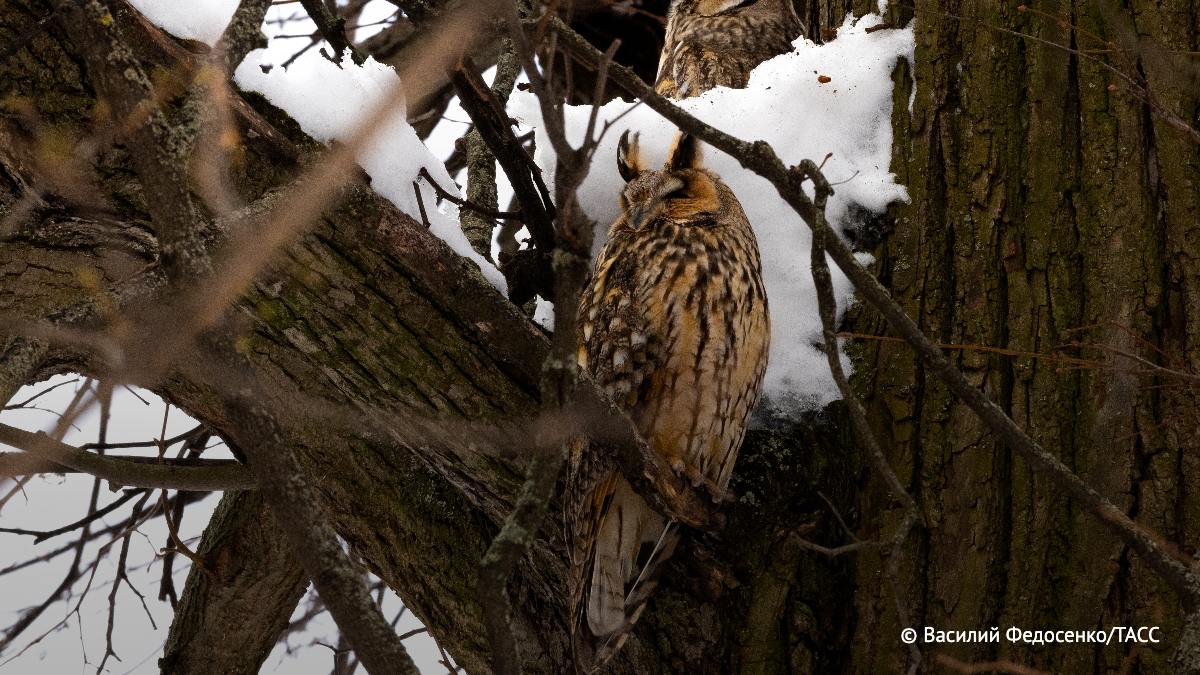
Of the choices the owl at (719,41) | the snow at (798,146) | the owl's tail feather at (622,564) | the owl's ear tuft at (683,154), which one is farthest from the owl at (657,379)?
the owl at (719,41)

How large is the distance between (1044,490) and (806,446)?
46 cm

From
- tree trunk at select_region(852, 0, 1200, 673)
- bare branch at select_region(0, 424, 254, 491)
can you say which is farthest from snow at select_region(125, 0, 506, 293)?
tree trunk at select_region(852, 0, 1200, 673)

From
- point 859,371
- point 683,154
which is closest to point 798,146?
point 683,154

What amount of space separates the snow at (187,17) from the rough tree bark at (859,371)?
0.08 m

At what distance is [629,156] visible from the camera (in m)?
2.65

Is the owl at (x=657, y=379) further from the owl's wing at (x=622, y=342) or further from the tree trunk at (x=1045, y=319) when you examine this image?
the tree trunk at (x=1045, y=319)

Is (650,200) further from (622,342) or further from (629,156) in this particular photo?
(622,342)

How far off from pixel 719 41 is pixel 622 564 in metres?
2.14

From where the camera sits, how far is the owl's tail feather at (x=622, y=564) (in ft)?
6.70

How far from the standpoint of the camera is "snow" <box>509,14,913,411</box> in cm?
236

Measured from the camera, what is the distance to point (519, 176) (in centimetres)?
222

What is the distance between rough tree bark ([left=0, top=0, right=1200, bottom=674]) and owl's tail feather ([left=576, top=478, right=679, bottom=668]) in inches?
1.5

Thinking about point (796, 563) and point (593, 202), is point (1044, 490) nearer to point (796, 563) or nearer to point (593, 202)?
point (796, 563)

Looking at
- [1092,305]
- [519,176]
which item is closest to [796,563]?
[1092,305]
